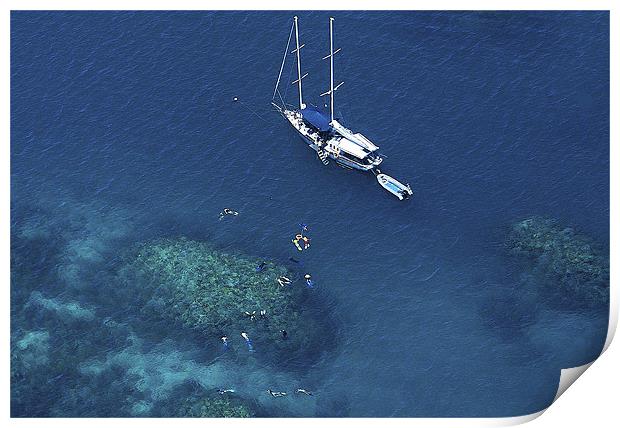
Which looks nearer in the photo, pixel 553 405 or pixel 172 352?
pixel 553 405

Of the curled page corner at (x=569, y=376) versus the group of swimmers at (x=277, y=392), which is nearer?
the curled page corner at (x=569, y=376)

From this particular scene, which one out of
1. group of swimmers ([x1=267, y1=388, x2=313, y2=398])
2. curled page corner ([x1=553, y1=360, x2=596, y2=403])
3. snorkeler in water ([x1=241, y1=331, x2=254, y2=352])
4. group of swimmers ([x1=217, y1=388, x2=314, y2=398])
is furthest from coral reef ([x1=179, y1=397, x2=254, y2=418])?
curled page corner ([x1=553, y1=360, x2=596, y2=403])

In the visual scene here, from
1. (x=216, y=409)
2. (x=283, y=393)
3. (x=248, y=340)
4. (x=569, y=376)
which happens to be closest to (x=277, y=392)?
(x=283, y=393)

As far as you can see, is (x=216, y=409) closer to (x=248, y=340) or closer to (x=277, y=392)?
(x=277, y=392)

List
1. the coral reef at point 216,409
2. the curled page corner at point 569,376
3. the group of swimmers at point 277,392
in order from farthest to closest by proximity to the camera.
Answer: the group of swimmers at point 277,392, the curled page corner at point 569,376, the coral reef at point 216,409

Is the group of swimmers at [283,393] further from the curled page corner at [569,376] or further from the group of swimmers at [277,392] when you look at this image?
the curled page corner at [569,376]

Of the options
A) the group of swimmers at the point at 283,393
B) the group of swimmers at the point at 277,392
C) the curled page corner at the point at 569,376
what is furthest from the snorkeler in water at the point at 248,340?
the curled page corner at the point at 569,376

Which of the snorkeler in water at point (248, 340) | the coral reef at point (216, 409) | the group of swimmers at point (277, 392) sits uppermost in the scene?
the snorkeler in water at point (248, 340)

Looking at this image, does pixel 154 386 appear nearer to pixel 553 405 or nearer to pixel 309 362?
pixel 309 362
